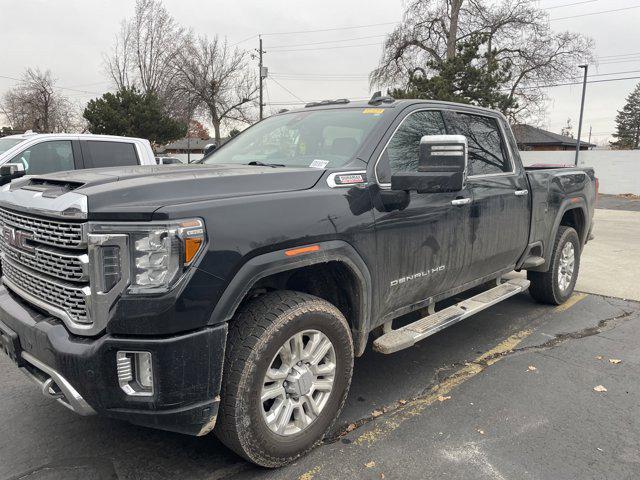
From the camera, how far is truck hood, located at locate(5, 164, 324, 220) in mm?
2195

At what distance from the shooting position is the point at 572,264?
589 cm

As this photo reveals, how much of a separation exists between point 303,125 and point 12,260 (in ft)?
6.90

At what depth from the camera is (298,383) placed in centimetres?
269

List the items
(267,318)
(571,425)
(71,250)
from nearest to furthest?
(71,250)
(267,318)
(571,425)

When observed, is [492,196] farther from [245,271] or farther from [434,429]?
[245,271]

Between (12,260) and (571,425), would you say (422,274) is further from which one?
(12,260)

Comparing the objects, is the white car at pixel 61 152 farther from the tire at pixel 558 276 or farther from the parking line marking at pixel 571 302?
the parking line marking at pixel 571 302

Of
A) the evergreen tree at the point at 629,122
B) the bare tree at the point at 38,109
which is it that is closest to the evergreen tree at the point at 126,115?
the bare tree at the point at 38,109

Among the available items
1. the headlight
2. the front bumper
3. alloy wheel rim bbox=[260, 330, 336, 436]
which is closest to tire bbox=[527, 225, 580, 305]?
alloy wheel rim bbox=[260, 330, 336, 436]

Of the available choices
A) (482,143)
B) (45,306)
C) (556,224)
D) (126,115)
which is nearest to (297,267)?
(45,306)

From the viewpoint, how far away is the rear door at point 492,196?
402 cm

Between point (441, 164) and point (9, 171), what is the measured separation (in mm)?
4790

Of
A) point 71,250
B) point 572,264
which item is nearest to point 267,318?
point 71,250

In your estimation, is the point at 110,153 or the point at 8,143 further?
the point at 110,153
